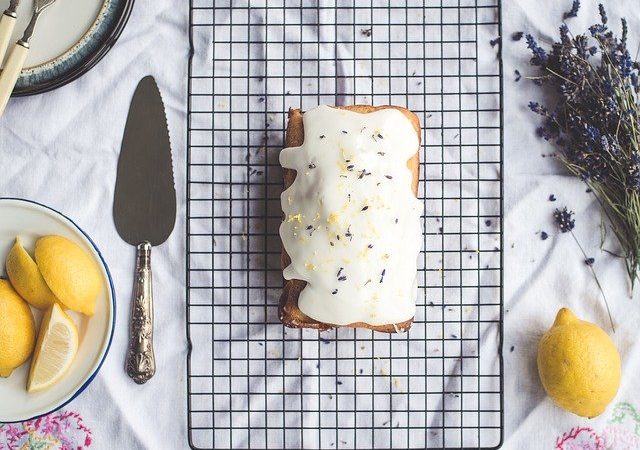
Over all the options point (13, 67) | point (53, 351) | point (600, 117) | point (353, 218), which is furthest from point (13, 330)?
point (600, 117)

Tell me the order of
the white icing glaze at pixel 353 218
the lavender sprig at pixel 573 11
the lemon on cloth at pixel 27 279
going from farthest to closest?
the lavender sprig at pixel 573 11 → the lemon on cloth at pixel 27 279 → the white icing glaze at pixel 353 218

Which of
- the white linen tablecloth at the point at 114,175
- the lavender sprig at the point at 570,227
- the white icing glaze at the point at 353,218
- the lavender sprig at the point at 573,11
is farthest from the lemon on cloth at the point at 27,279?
the lavender sprig at the point at 573,11

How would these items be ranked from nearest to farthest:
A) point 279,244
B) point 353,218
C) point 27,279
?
point 353,218 < point 27,279 < point 279,244

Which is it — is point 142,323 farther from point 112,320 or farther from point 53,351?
point 53,351

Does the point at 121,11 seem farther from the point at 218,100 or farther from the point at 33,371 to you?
the point at 33,371

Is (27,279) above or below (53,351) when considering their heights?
above

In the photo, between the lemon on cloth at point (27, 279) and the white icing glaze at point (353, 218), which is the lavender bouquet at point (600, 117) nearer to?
the white icing glaze at point (353, 218)

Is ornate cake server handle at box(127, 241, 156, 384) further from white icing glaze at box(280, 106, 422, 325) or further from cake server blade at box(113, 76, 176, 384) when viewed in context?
white icing glaze at box(280, 106, 422, 325)
